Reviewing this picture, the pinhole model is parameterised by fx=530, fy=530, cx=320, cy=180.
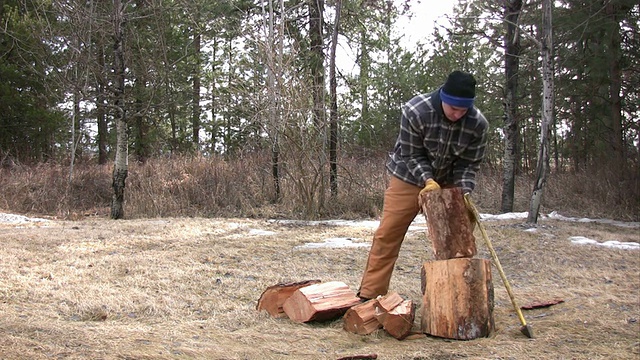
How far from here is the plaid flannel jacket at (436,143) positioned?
3.60 m

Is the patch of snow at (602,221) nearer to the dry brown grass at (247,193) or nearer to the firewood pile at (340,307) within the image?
the dry brown grass at (247,193)

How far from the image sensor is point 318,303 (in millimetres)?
3561

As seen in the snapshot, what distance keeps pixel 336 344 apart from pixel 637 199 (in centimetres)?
901

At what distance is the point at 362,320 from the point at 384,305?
17cm

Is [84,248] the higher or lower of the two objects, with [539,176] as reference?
lower

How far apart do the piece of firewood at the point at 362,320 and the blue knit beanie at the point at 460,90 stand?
1392 millimetres

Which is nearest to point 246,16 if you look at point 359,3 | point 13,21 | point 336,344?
point 359,3

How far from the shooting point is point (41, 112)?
14812mm

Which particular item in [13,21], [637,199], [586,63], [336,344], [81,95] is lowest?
[336,344]

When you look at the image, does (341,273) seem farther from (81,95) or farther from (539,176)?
(81,95)

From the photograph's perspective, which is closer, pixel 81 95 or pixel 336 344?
pixel 336 344

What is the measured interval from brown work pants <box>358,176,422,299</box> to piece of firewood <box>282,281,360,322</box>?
0.57 ft

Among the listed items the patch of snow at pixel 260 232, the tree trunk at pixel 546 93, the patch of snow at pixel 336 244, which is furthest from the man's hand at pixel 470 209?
the tree trunk at pixel 546 93

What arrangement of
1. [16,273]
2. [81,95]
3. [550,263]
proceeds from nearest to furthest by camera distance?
[16,273]
[550,263]
[81,95]
